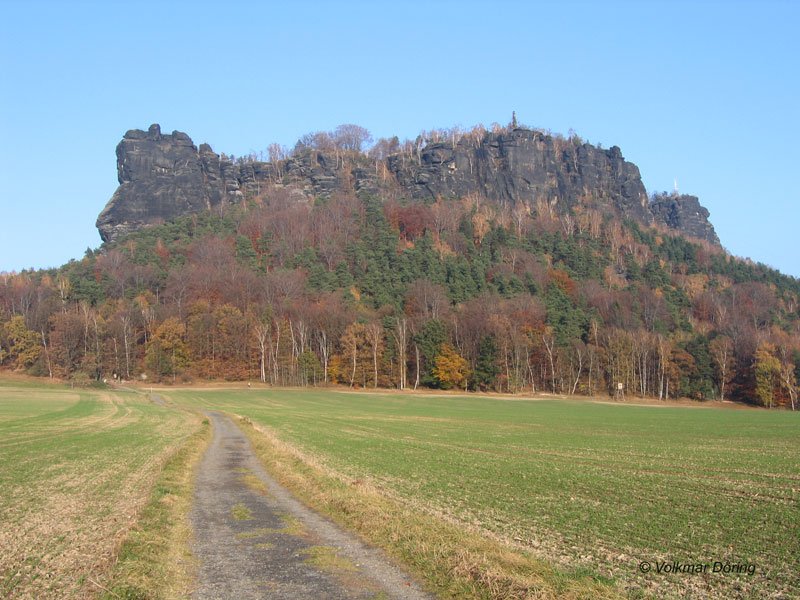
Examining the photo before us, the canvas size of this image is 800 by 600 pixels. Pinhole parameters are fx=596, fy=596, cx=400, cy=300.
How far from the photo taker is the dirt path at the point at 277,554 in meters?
9.24

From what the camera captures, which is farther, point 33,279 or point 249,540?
point 33,279

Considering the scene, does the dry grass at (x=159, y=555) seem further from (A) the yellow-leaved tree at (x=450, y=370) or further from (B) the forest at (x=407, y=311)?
(B) the forest at (x=407, y=311)

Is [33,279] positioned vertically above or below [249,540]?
above

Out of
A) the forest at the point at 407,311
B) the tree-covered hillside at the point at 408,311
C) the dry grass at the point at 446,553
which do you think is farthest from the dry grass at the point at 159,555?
the forest at the point at 407,311

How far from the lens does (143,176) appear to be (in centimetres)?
19638

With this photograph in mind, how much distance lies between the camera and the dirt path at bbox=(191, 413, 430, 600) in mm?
9242

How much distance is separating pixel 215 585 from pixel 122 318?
111850 millimetres

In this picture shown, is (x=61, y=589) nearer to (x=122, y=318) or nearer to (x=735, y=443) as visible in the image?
(x=735, y=443)

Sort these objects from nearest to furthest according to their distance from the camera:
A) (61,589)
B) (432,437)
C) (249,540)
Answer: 1. (61,589)
2. (249,540)
3. (432,437)

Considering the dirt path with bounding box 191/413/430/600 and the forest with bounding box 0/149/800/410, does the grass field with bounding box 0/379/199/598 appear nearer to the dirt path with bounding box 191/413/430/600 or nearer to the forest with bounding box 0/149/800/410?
the dirt path with bounding box 191/413/430/600

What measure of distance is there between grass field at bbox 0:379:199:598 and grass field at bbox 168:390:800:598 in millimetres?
6972

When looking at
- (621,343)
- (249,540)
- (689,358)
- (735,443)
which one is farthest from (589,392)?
→ (249,540)

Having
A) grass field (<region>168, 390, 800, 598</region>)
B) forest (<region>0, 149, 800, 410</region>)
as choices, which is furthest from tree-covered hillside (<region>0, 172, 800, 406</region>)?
grass field (<region>168, 390, 800, 598</region>)

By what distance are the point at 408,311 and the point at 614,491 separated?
345ft
